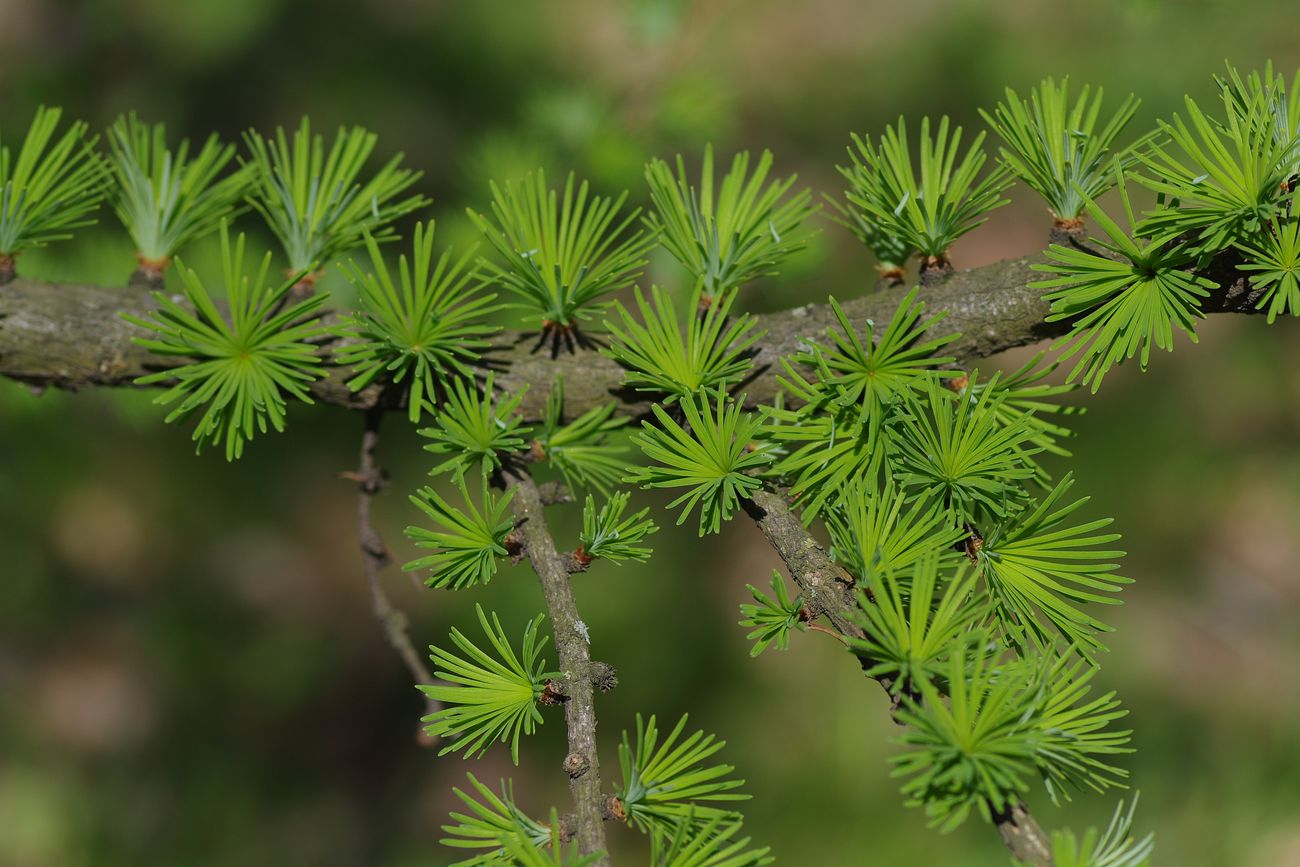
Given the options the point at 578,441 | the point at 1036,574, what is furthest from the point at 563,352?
the point at 1036,574

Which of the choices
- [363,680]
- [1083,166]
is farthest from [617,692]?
[1083,166]

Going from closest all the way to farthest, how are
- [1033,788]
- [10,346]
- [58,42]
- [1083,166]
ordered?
[1083,166], [10,346], [1033,788], [58,42]

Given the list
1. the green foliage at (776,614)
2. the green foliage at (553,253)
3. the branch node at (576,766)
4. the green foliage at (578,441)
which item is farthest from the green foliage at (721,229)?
the branch node at (576,766)

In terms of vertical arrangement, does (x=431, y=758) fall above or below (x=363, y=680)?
below

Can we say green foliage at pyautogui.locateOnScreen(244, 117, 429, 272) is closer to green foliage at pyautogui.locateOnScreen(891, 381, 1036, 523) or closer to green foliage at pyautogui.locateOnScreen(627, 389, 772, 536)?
green foliage at pyautogui.locateOnScreen(627, 389, 772, 536)

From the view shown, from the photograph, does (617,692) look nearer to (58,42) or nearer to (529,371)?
(529,371)

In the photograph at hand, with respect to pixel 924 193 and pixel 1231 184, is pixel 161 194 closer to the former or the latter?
pixel 924 193

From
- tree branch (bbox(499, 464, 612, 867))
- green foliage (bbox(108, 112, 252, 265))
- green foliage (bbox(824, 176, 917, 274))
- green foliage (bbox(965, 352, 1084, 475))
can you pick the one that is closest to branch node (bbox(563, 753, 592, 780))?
tree branch (bbox(499, 464, 612, 867))
